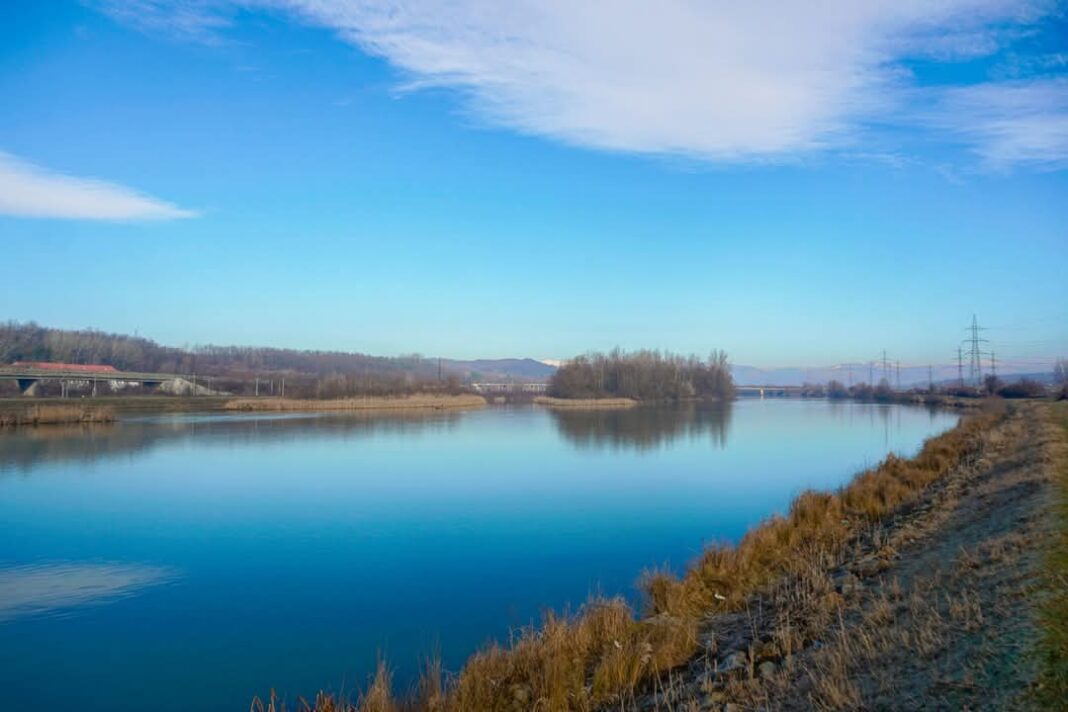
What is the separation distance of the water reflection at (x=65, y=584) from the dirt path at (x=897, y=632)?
6.04 m

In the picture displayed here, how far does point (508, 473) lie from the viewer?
1636 cm

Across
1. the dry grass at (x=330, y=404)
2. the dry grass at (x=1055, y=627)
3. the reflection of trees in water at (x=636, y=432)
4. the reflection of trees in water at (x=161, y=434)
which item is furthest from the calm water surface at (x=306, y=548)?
the dry grass at (x=330, y=404)

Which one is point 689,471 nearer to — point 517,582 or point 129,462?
point 517,582

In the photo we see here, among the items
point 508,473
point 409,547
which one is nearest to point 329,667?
point 409,547

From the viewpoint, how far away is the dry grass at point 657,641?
13.6 feet

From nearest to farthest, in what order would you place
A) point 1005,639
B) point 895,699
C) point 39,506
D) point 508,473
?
point 895,699 → point 1005,639 → point 39,506 → point 508,473

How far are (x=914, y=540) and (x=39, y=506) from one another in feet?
44.2

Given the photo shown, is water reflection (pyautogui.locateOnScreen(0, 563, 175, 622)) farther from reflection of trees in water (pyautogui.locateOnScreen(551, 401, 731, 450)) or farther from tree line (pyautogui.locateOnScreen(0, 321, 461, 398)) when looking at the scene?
tree line (pyautogui.locateOnScreen(0, 321, 461, 398))

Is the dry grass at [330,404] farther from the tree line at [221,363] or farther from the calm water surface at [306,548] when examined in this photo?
the calm water surface at [306,548]

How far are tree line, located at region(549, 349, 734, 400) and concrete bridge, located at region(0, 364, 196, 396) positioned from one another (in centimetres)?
3418

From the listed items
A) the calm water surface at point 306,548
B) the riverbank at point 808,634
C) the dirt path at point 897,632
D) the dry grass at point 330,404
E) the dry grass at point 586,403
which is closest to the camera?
the dirt path at point 897,632

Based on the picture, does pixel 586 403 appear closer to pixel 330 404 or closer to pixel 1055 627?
pixel 330 404

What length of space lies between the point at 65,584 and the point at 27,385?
180ft

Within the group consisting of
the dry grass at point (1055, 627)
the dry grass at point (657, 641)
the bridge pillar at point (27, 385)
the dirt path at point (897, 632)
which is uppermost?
the bridge pillar at point (27, 385)
